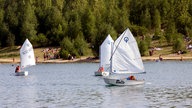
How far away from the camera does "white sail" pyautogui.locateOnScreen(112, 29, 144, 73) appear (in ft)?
223

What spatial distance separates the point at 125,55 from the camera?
68.2 metres

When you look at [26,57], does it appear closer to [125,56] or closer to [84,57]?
[125,56]

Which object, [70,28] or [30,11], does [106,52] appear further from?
[30,11]

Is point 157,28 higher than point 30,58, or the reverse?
point 157,28

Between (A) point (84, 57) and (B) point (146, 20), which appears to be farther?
(B) point (146, 20)

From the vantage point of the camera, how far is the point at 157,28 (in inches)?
6422

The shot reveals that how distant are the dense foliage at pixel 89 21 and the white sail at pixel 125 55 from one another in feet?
266

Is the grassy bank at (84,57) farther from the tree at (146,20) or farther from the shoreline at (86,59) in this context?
the tree at (146,20)

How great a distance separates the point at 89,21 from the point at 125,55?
101 metres

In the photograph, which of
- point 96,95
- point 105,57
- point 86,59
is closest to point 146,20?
point 86,59

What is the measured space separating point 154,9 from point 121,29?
15.1 meters

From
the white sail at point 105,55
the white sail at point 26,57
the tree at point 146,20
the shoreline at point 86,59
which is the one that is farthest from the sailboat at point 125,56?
the tree at point 146,20

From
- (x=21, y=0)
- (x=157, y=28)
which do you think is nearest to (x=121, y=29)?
(x=157, y=28)

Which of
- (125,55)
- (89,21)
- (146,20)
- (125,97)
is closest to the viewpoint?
(125,97)
